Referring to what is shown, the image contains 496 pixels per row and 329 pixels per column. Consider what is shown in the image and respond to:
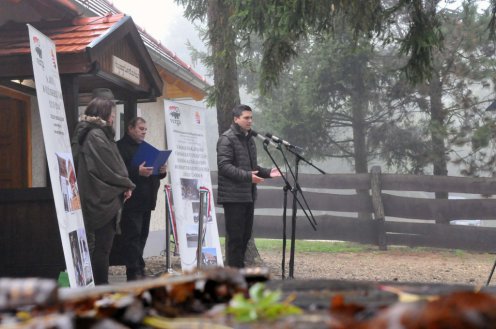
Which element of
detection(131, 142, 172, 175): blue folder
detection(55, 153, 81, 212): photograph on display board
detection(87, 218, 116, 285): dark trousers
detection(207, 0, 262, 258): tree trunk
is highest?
detection(207, 0, 262, 258): tree trunk

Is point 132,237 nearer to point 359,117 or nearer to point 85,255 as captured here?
point 85,255

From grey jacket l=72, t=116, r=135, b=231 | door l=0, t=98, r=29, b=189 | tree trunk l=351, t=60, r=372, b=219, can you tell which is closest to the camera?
grey jacket l=72, t=116, r=135, b=231

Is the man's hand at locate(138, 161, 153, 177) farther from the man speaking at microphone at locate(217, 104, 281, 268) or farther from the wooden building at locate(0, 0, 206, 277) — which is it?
the wooden building at locate(0, 0, 206, 277)

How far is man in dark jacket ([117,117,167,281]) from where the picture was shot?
766 cm

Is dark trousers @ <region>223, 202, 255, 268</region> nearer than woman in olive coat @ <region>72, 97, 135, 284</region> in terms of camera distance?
No

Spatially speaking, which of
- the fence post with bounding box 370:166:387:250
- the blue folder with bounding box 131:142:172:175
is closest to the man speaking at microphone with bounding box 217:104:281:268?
the blue folder with bounding box 131:142:172:175

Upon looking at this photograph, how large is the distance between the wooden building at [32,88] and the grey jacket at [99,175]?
2.19 ft

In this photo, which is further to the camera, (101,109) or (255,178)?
(255,178)

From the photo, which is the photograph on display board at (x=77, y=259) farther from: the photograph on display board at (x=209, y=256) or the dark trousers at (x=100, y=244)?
the photograph on display board at (x=209, y=256)

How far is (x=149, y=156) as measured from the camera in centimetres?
761

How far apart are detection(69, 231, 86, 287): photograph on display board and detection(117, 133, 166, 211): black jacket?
181 centimetres

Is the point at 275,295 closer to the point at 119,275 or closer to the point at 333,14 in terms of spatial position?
the point at 333,14

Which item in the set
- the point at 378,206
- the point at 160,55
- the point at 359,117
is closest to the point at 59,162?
the point at 160,55

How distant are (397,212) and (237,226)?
948 centimetres
